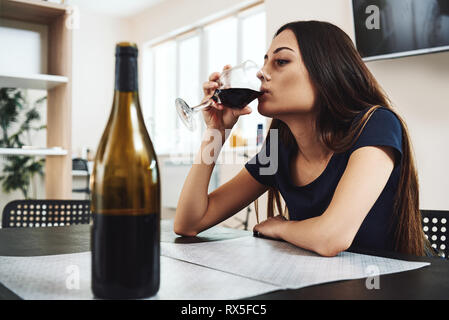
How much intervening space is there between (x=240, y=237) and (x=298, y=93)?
41cm

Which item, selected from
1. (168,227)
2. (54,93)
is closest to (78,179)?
(54,93)

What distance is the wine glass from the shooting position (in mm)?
1118

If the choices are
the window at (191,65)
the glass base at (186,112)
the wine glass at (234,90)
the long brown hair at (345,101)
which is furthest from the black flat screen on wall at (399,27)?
the window at (191,65)

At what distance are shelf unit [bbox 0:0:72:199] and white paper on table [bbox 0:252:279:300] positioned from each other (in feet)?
5.91

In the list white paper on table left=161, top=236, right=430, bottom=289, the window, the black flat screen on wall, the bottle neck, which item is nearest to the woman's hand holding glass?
white paper on table left=161, top=236, right=430, bottom=289

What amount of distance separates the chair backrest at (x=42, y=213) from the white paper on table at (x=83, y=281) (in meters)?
0.82

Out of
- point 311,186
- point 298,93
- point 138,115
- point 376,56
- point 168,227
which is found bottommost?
point 168,227

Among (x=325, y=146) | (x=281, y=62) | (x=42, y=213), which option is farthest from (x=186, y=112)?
(x=42, y=213)

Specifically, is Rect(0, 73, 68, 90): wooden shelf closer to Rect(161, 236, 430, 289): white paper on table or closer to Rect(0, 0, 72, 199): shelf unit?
Rect(0, 0, 72, 199): shelf unit

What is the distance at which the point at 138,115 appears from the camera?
519 millimetres

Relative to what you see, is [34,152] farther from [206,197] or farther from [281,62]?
[281,62]

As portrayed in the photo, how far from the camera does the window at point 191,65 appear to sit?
4703 millimetres
